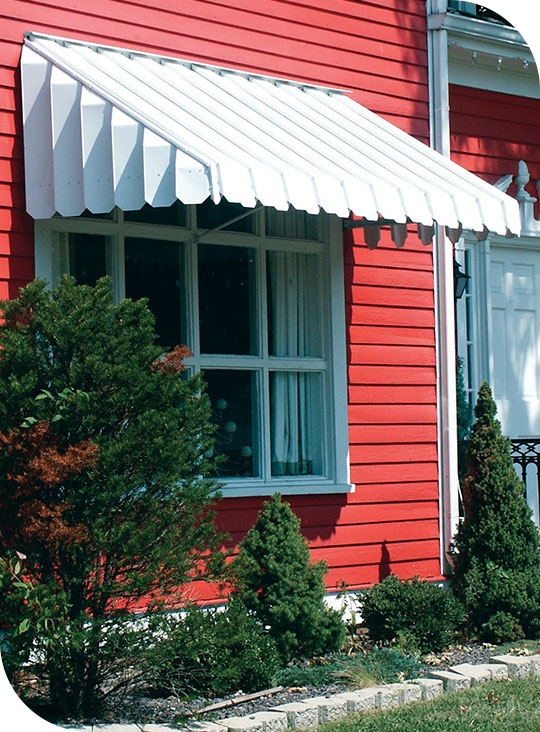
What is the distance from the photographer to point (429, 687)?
21.0ft

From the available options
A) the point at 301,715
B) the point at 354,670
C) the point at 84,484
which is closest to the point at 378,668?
the point at 354,670

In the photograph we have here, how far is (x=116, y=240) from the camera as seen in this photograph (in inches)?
292

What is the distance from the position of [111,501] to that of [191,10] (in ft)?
13.3

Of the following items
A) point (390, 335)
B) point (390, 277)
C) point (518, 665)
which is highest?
point (390, 277)

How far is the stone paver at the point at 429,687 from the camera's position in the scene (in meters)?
6.36

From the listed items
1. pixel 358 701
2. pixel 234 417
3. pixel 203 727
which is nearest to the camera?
pixel 203 727

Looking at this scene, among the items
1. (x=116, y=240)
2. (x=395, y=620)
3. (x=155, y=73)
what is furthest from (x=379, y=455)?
(x=155, y=73)

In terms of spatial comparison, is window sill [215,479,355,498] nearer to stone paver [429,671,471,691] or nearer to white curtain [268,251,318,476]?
white curtain [268,251,318,476]

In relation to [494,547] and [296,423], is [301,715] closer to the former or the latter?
[494,547]

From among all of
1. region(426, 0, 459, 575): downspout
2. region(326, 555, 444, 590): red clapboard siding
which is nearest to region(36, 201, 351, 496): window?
region(326, 555, 444, 590): red clapboard siding

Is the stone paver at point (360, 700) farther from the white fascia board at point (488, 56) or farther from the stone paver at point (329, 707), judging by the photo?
the white fascia board at point (488, 56)

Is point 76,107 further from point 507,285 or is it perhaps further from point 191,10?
point 507,285

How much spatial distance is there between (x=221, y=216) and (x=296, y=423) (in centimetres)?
164

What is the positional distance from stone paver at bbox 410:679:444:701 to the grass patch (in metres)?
0.09
